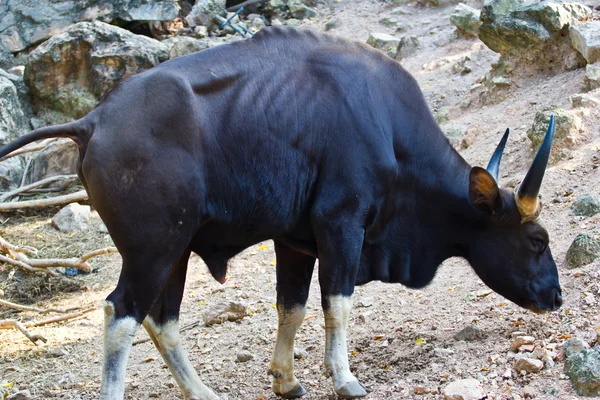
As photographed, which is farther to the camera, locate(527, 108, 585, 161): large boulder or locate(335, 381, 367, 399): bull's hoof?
locate(527, 108, 585, 161): large boulder

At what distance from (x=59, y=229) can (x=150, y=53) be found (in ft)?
12.0

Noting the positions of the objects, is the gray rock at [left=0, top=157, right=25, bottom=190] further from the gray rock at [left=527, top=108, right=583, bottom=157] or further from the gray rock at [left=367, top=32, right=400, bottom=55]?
the gray rock at [left=527, top=108, right=583, bottom=157]

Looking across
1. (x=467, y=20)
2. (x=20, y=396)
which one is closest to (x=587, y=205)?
(x=20, y=396)

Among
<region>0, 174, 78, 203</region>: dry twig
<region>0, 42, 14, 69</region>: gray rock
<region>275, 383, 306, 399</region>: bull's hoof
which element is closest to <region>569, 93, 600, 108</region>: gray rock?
<region>275, 383, 306, 399</region>: bull's hoof

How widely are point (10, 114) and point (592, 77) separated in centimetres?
786

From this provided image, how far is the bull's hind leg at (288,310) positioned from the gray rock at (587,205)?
252 cm

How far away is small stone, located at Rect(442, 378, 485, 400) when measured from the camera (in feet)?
15.6

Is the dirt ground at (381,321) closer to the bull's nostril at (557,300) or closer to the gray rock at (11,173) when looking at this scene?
the bull's nostril at (557,300)

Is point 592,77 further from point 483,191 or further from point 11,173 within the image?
point 11,173

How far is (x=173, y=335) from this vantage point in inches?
212

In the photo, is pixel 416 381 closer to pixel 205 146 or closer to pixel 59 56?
pixel 205 146

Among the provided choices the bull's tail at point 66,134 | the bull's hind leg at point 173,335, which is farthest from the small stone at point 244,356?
the bull's tail at point 66,134

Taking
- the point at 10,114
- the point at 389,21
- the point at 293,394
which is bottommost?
the point at 10,114

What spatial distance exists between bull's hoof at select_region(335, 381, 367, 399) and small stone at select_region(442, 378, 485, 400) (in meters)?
0.54
